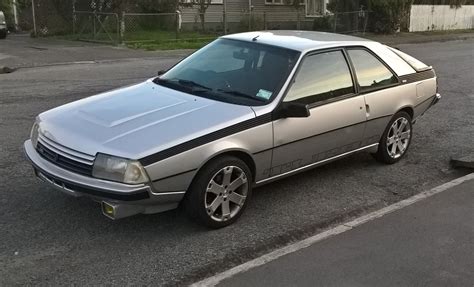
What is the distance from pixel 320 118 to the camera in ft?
16.6

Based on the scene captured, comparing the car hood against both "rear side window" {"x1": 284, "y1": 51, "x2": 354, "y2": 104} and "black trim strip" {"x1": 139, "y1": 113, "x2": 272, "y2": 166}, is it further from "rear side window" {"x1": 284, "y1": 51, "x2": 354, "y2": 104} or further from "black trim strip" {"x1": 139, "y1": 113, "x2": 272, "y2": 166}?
"rear side window" {"x1": 284, "y1": 51, "x2": 354, "y2": 104}

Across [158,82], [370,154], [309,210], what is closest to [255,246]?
[309,210]

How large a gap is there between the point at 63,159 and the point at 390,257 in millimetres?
2482

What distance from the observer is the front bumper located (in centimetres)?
386

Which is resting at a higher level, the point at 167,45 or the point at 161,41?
the point at 161,41

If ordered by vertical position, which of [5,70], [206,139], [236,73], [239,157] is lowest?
[5,70]

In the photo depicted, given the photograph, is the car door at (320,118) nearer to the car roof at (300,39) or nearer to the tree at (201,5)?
the car roof at (300,39)

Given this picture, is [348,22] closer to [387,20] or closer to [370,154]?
[387,20]

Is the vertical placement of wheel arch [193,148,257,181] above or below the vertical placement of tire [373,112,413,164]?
above

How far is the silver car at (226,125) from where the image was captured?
13.0 ft

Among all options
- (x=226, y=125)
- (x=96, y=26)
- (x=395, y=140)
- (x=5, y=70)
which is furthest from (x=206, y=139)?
(x=96, y=26)

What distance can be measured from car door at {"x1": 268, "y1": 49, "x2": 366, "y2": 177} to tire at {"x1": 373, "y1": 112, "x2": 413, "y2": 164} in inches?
20.9

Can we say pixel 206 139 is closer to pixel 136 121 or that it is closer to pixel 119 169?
pixel 136 121

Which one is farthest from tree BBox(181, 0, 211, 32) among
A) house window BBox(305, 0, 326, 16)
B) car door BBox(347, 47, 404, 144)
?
car door BBox(347, 47, 404, 144)
